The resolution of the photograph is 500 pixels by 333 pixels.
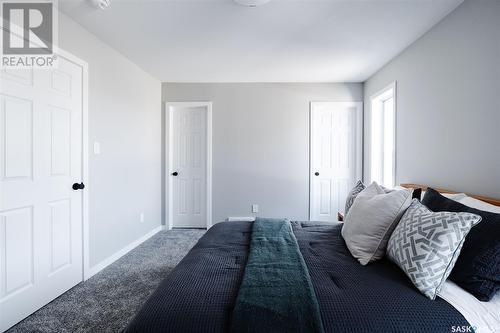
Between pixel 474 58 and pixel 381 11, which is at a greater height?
pixel 381 11

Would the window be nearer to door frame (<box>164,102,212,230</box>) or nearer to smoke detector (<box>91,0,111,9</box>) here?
door frame (<box>164,102,212,230</box>)

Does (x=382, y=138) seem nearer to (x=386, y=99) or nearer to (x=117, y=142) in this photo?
(x=386, y=99)

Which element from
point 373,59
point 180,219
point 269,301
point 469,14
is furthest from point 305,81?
point 269,301

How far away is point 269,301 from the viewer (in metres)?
0.88

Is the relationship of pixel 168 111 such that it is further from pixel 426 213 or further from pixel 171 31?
pixel 426 213

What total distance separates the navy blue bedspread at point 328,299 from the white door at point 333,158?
7.78ft

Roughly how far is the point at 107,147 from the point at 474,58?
10.9 ft

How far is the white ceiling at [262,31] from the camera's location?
1825mm

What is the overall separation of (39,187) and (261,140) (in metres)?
2.67

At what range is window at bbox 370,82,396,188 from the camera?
122 inches

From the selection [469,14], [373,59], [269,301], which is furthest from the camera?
[373,59]

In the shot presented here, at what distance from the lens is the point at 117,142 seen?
2602 mm

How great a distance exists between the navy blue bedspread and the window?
2.25m

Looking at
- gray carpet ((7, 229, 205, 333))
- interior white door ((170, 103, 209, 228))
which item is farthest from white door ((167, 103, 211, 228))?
gray carpet ((7, 229, 205, 333))
